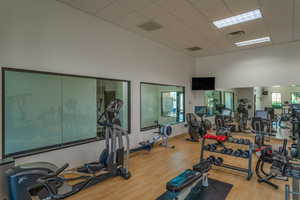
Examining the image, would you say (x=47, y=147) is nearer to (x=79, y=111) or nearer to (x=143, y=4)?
(x=79, y=111)

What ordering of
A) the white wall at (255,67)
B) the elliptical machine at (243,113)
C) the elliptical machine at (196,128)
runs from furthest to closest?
the elliptical machine at (243,113) < the elliptical machine at (196,128) < the white wall at (255,67)

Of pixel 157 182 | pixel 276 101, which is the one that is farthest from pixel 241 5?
pixel 276 101

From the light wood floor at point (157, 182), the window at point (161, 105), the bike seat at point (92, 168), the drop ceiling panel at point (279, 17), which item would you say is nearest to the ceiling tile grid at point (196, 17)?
the drop ceiling panel at point (279, 17)

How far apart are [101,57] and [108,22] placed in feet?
3.25

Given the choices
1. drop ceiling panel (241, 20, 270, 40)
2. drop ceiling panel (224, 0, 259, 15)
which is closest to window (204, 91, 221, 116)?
drop ceiling panel (241, 20, 270, 40)

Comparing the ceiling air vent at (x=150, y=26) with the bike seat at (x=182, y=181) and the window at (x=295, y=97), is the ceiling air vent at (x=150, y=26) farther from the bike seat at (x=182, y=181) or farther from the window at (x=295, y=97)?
the window at (x=295, y=97)

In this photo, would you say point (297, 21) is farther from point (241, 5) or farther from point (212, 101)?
point (212, 101)

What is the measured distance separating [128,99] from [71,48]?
201 centimetres

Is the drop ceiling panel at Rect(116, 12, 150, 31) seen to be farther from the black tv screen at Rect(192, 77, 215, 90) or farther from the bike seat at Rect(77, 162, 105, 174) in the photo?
the black tv screen at Rect(192, 77, 215, 90)

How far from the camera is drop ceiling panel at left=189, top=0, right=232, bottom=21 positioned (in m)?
3.41

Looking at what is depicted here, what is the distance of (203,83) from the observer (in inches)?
294

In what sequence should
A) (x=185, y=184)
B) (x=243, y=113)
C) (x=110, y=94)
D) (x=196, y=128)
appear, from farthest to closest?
(x=243, y=113)
(x=196, y=128)
(x=110, y=94)
(x=185, y=184)

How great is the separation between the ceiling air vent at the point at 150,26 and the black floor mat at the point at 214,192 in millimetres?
4001

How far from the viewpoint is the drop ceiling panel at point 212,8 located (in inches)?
134
